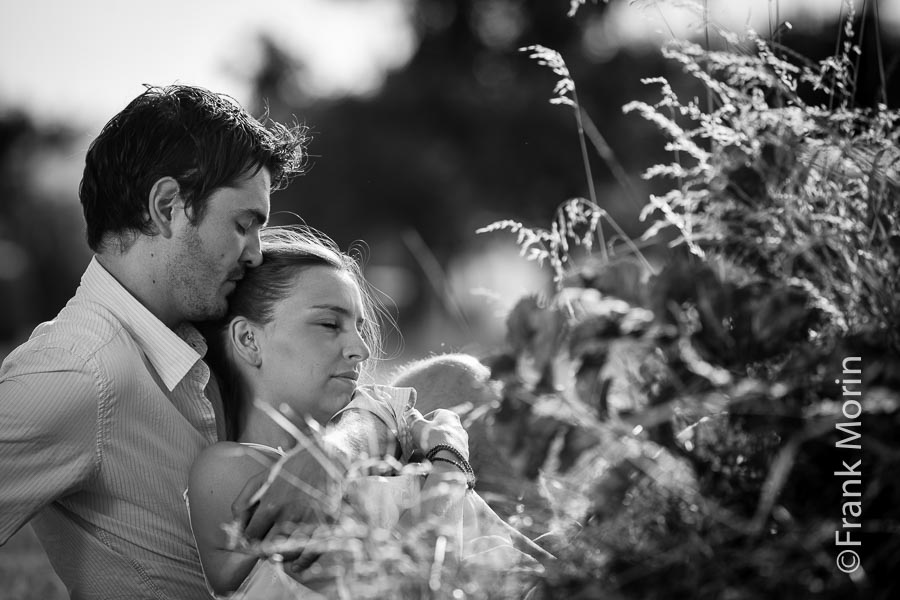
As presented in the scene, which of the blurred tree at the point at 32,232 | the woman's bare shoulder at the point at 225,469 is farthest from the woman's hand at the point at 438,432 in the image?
the blurred tree at the point at 32,232

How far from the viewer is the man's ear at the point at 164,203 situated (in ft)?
8.80

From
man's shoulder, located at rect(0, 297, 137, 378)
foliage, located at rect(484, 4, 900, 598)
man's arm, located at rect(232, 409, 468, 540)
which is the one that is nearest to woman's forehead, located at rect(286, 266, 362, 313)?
man's arm, located at rect(232, 409, 468, 540)

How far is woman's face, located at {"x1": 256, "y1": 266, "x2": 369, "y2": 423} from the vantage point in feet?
8.18

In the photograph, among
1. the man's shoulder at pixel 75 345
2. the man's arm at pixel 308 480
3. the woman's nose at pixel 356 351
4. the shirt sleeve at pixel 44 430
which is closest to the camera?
the man's arm at pixel 308 480

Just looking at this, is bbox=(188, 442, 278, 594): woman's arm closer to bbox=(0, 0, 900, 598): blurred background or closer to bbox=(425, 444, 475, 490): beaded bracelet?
bbox=(425, 444, 475, 490): beaded bracelet

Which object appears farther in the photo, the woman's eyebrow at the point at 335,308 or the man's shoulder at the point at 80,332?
the woman's eyebrow at the point at 335,308

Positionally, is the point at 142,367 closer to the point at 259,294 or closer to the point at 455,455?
Answer: the point at 259,294

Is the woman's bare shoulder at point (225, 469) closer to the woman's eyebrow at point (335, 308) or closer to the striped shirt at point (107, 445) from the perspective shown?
the striped shirt at point (107, 445)

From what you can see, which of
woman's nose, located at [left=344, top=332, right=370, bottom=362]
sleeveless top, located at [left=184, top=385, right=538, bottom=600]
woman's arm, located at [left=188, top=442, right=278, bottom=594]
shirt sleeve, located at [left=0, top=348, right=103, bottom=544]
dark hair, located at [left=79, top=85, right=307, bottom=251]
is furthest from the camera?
dark hair, located at [left=79, top=85, right=307, bottom=251]

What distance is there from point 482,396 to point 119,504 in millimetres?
1194

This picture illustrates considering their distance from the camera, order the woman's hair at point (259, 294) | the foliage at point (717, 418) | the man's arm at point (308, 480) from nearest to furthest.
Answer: the foliage at point (717, 418) → the man's arm at point (308, 480) → the woman's hair at point (259, 294)

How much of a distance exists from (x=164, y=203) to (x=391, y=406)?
872 millimetres

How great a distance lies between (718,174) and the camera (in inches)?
67.0

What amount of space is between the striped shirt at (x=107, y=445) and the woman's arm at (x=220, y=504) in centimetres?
35
